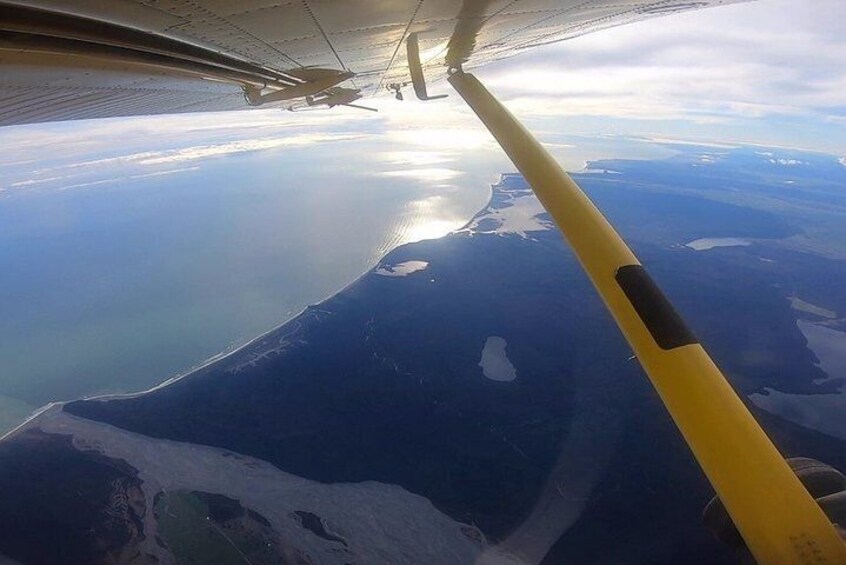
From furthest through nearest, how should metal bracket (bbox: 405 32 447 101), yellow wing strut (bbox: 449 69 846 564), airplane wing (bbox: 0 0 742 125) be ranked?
metal bracket (bbox: 405 32 447 101) → airplane wing (bbox: 0 0 742 125) → yellow wing strut (bbox: 449 69 846 564)

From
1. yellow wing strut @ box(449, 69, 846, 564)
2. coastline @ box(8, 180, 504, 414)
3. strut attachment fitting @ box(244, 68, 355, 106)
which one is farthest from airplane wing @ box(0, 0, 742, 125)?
coastline @ box(8, 180, 504, 414)

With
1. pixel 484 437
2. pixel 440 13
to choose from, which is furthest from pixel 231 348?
pixel 440 13

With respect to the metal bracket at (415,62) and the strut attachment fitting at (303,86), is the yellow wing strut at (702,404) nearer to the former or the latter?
the metal bracket at (415,62)

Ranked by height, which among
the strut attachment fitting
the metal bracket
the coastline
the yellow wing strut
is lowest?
the coastline

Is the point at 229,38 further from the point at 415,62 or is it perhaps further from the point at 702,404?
the point at 702,404

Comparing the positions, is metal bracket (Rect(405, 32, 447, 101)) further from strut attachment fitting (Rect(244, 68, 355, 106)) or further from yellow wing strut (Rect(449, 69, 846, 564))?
yellow wing strut (Rect(449, 69, 846, 564))
